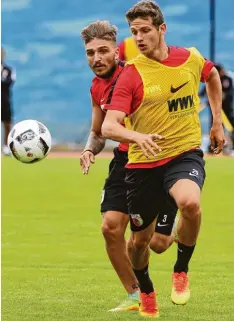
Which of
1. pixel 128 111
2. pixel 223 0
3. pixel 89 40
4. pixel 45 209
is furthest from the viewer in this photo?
pixel 223 0

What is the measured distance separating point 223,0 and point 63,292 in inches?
863

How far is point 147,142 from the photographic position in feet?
23.9

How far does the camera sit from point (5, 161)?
84.7ft

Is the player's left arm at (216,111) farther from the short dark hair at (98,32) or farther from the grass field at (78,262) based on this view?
the grass field at (78,262)

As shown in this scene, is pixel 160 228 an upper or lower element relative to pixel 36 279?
upper

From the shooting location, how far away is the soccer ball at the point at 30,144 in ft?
32.7

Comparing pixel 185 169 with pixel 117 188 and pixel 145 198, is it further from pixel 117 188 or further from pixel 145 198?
pixel 117 188

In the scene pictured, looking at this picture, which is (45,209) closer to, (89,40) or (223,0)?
(89,40)

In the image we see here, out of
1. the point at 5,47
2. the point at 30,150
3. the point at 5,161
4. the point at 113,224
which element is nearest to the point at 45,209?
the point at 30,150

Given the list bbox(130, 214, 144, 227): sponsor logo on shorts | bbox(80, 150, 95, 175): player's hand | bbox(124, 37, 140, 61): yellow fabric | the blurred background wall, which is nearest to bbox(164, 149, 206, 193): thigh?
bbox(130, 214, 144, 227): sponsor logo on shorts

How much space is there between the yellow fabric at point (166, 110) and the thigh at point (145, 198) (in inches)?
4.6

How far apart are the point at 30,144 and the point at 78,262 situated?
1.60 meters

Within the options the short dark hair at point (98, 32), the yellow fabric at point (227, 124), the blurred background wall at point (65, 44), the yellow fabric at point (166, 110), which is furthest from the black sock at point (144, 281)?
the blurred background wall at point (65, 44)

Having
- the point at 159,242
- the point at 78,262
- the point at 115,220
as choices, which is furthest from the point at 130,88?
the point at 78,262
